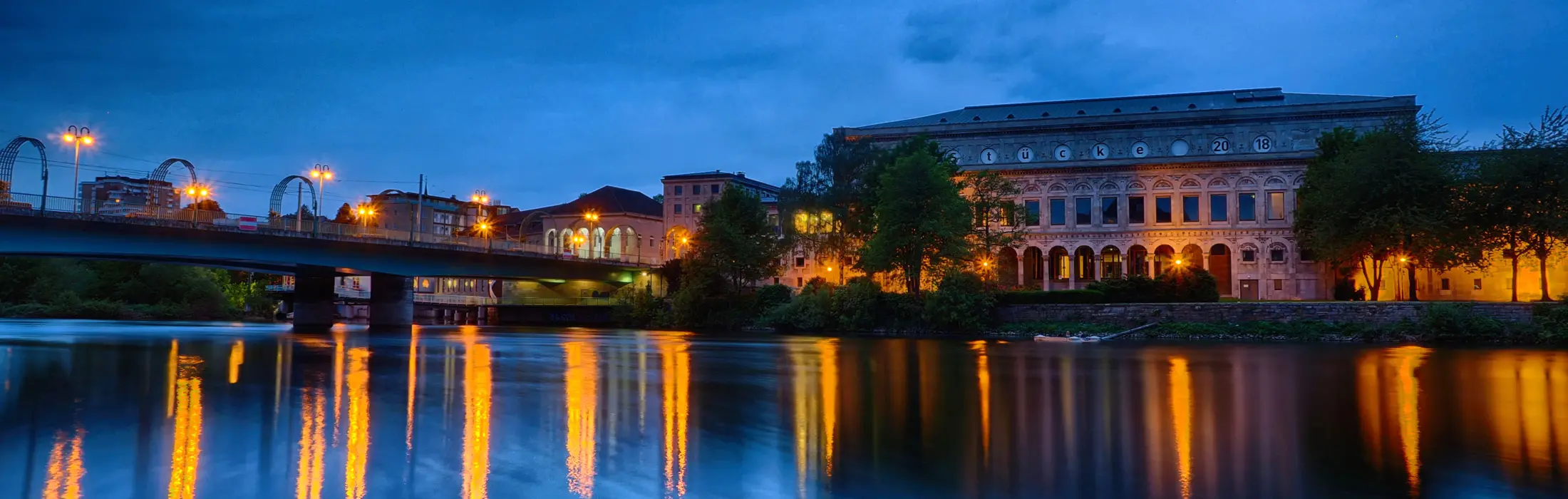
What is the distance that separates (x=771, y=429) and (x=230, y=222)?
48.6 metres

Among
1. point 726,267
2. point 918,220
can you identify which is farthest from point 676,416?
point 726,267

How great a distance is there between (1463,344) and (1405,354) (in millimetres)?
10794

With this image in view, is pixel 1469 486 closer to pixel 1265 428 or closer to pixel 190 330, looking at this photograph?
pixel 1265 428

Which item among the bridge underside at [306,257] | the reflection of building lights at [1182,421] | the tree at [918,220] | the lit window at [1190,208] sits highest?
the lit window at [1190,208]

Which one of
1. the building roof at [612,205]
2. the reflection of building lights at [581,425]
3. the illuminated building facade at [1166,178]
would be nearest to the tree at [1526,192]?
the illuminated building facade at [1166,178]

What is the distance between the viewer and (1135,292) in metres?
61.0

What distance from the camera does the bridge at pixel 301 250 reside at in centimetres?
4800

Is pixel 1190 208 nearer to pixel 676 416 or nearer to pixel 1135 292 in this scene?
pixel 1135 292

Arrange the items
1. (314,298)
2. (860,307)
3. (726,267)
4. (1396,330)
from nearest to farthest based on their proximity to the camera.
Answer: (1396,330), (860,307), (314,298), (726,267)

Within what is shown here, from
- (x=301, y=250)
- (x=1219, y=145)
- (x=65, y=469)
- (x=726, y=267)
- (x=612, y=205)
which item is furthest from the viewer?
(x=612, y=205)

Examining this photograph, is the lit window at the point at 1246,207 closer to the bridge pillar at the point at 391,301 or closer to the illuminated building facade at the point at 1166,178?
the illuminated building facade at the point at 1166,178

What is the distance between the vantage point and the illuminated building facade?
273ft

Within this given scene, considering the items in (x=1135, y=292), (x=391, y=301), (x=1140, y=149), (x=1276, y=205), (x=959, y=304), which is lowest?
(x=959, y=304)

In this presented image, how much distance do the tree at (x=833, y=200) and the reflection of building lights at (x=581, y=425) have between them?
152ft
